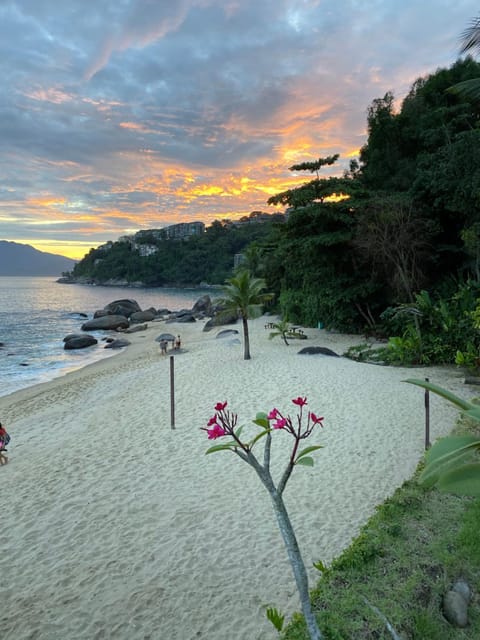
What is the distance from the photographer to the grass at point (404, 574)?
3148mm

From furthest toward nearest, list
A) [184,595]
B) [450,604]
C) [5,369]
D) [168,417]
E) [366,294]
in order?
[5,369] < [366,294] < [168,417] < [184,595] < [450,604]

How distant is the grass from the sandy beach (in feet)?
2.37

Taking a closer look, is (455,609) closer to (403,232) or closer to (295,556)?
(295,556)

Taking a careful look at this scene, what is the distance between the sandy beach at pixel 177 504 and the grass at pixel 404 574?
2.37 feet

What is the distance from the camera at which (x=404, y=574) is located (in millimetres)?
3705

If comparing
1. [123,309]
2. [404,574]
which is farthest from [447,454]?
[123,309]

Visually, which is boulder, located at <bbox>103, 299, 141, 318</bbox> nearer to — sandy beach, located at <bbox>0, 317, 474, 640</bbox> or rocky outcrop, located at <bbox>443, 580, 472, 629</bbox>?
sandy beach, located at <bbox>0, 317, 474, 640</bbox>

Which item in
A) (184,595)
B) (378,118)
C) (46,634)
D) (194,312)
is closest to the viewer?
(46,634)

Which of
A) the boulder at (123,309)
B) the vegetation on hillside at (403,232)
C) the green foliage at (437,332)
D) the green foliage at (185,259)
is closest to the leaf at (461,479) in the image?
the vegetation on hillside at (403,232)

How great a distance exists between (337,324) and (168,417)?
14380 millimetres

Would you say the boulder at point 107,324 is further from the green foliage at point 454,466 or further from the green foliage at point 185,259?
the green foliage at point 185,259

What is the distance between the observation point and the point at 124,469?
739cm

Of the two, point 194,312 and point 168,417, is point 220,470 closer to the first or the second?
point 168,417

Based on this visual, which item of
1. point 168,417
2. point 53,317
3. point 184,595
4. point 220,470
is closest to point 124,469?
point 220,470
